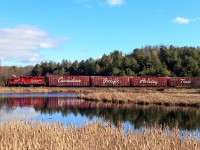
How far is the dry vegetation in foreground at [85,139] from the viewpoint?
47.5 feet

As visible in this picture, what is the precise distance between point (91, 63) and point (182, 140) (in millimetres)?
117207

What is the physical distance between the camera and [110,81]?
307ft

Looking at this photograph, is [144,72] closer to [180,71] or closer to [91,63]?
[180,71]

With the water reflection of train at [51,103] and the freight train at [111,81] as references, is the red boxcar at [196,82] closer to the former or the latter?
the freight train at [111,81]

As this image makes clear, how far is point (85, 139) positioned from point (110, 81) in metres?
76.9

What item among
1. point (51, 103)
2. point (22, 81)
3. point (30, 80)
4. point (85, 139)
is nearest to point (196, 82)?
point (30, 80)

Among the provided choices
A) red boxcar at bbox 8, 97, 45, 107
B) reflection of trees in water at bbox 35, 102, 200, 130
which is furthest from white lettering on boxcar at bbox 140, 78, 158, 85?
reflection of trees in water at bbox 35, 102, 200, 130

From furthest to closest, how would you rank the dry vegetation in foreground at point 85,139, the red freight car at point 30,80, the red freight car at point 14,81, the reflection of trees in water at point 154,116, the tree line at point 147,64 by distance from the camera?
the tree line at point 147,64, the red freight car at point 30,80, the red freight car at point 14,81, the reflection of trees in water at point 154,116, the dry vegetation in foreground at point 85,139

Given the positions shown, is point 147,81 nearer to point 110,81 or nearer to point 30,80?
point 110,81

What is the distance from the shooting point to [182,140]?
16484 mm

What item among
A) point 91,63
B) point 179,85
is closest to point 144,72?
point 179,85

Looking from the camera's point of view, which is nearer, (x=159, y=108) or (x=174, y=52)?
(x=159, y=108)

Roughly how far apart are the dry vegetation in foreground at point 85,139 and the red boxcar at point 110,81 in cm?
7225

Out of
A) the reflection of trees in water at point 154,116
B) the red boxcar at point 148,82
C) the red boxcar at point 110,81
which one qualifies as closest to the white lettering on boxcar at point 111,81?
the red boxcar at point 110,81
